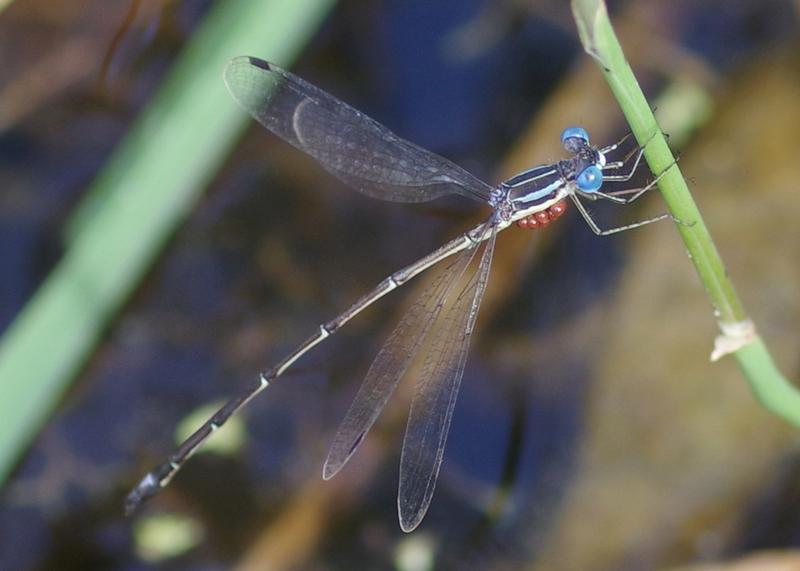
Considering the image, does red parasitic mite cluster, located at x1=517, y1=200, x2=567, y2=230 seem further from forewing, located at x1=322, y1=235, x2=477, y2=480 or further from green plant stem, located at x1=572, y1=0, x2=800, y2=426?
green plant stem, located at x1=572, y1=0, x2=800, y2=426

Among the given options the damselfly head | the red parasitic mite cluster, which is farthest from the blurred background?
the damselfly head

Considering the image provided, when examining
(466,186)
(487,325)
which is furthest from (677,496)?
(466,186)

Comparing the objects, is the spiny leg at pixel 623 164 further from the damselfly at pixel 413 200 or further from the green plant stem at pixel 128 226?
the green plant stem at pixel 128 226

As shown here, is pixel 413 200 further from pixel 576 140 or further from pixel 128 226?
pixel 128 226

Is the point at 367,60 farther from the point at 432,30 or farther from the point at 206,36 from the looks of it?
the point at 206,36

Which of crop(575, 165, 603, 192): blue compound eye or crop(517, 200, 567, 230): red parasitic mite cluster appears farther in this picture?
crop(517, 200, 567, 230): red parasitic mite cluster

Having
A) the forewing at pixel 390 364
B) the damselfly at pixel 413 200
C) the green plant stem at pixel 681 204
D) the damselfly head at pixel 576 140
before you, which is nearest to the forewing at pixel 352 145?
the damselfly at pixel 413 200
